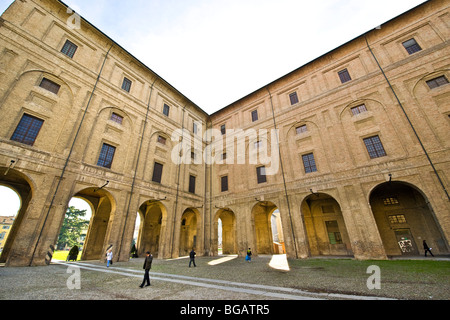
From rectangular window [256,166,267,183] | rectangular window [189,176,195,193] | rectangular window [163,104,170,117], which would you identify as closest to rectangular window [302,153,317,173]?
rectangular window [256,166,267,183]

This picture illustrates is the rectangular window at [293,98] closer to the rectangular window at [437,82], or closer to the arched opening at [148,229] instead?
the rectangular window at [437,82]

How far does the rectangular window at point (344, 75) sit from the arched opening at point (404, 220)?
1003 centimetres

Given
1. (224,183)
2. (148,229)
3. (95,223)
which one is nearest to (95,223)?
(95,223)

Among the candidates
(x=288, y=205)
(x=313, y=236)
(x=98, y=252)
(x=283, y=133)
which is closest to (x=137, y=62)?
(x=283, y=133)

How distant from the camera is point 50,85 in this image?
13.2 m

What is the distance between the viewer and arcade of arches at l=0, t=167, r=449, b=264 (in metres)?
13.9

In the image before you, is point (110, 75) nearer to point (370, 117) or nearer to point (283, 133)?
point (283, 133)

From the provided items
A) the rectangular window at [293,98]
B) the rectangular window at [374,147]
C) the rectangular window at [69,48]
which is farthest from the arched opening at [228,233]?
the rectangular window at [69,48]

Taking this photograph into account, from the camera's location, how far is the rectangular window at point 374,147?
14.1m

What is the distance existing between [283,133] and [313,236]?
10.9 meters

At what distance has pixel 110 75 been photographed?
16984 millimetres

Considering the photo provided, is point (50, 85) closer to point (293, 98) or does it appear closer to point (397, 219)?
point (293, 98)

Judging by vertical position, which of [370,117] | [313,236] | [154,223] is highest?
[370,117]

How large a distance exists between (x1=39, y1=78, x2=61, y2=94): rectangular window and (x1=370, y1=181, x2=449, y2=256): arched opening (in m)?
25.4
